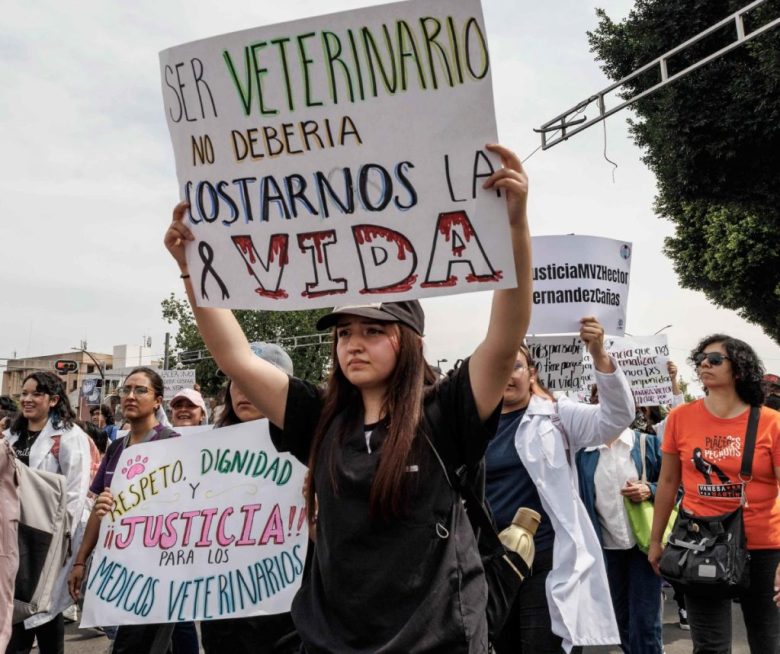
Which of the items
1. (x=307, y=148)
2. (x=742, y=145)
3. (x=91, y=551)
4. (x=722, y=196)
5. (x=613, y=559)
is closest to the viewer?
(x=307, y=148)

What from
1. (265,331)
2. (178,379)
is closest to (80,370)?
(265,331)

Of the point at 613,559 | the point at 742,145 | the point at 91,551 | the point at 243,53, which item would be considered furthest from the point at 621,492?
the point at 742,145

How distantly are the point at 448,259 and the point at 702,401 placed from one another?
265 cm

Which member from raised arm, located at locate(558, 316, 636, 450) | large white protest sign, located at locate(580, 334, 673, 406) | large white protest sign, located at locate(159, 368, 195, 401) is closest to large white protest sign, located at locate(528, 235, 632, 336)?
raised arm, located at locate(558, 316, 636, 450)

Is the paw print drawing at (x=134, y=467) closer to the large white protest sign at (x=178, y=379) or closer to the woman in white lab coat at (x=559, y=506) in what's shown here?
the woman in white lab coat at (x=559, y=506)

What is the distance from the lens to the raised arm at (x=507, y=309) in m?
1.98

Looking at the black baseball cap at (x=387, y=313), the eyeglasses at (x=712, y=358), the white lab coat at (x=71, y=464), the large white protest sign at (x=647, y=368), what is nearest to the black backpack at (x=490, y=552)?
the black baseball cap at (x=387, y=313)

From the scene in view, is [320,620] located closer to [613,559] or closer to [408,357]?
[408,357]

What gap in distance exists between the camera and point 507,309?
200 centimetres

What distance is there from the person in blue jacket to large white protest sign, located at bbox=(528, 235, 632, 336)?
4.52 ft

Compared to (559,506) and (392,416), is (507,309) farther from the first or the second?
(559,506)

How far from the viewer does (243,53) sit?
223cm

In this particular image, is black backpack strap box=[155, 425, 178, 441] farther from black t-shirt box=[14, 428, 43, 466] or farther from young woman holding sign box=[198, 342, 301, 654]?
black t-shirt box=[14, 428, 43, 466]

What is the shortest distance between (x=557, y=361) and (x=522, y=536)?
2.93m
